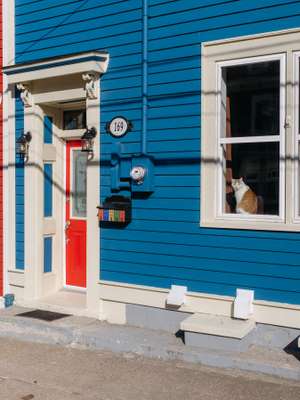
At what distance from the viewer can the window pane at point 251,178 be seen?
6023 mm

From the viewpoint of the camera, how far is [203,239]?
6352mm

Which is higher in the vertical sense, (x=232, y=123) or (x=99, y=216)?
(x=232, y=123)

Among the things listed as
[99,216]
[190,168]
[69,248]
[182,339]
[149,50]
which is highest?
[149,50]

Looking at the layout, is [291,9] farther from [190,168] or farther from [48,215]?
[48,215]

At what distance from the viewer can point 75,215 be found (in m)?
8.22

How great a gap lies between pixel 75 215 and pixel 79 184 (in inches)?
17.6

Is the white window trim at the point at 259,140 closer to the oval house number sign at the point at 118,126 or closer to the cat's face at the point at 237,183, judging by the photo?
the cat's face at the point at 237,183

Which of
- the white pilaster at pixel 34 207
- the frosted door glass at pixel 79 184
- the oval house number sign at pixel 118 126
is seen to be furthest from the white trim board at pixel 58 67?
the frosted door glass at pixel 79 184

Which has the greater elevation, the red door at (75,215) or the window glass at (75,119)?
the window glass at (75,119)

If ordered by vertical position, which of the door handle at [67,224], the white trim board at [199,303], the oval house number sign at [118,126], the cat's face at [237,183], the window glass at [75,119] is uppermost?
the window glass at [75,119]

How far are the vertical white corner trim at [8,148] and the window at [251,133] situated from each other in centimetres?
310

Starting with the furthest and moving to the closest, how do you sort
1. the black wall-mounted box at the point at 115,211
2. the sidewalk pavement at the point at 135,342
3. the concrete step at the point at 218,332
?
1. the black wall-mounted box at the point at 115,211
2. the concrete step at the point at 218,332
3. the sidewalk pavement at the point at 135,342

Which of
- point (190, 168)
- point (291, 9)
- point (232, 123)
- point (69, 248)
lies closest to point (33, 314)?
point (69, 248)

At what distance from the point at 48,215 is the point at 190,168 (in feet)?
8.52
